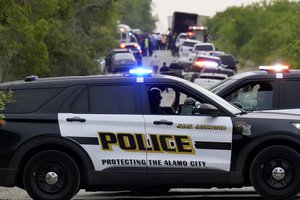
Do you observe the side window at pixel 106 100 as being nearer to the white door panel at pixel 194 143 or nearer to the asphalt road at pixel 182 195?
the white door panel at pixel 194 143

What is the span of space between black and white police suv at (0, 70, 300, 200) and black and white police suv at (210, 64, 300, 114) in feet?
6.73

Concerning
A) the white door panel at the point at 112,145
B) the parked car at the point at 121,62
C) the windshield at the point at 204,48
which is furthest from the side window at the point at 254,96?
the windshield at the point at 204,48

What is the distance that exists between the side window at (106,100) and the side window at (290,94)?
293cm

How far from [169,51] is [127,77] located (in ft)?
245

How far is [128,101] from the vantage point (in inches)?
366

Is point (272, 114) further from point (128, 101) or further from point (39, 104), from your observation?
point (39, 104)

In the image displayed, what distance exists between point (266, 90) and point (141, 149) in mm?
3132

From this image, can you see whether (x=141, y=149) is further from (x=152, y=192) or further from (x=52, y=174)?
(x=152, y=192)

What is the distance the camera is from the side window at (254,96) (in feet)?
37.5

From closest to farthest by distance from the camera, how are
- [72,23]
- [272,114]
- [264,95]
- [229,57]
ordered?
[272,114] → [264,95] → [72,23] → [229,57]

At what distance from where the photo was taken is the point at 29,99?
934cm

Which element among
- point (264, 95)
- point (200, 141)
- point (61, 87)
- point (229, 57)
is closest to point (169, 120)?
point (200, 141)

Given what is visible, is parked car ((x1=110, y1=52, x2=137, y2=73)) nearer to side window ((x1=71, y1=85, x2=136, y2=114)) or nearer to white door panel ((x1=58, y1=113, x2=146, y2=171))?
side window ((x1=71, y1=85, x2=136, y2=114))

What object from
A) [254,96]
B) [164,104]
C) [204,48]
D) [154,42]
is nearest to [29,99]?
[164,104]
